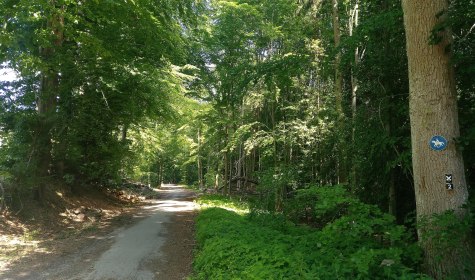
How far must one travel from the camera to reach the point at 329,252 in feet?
15.6

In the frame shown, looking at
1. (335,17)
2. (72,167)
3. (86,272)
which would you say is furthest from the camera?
(72,167)

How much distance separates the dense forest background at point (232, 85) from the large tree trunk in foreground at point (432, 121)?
0.84ft

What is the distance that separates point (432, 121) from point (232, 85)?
36.2 feet

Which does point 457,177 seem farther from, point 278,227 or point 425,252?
point 278,227

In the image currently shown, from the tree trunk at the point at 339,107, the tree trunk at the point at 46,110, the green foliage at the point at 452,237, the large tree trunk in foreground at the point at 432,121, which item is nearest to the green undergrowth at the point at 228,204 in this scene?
the tree trunk at the point at 339,107

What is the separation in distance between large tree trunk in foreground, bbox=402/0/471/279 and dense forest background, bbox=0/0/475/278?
0.25m

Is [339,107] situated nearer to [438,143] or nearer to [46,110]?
[438,143]

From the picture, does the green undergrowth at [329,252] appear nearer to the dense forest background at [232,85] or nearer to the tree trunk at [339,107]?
the dense forest background at [232,85]

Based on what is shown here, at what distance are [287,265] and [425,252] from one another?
168 centimetres

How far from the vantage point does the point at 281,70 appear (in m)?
8.38

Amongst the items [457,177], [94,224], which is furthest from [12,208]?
[457,177]

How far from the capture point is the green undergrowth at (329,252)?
13.0ft

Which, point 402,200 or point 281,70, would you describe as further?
point 281,70

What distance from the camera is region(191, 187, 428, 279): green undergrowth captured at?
3.96 meters
